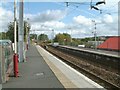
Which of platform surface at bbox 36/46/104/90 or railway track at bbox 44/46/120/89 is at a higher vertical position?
platform surface at bbox 36/46/104/90

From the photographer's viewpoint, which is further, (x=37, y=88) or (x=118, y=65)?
(x=118, y=65)

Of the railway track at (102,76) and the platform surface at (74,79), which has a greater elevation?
the platform surface at (74,79)

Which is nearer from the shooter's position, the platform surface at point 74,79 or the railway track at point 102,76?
the platform surface at point 74,79

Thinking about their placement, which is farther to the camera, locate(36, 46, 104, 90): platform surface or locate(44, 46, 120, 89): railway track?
locate(44, 46, 120, 89): railway track

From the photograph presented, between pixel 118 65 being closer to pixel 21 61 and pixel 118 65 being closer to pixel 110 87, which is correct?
pixel 21 61

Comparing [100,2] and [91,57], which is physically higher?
[100,2]

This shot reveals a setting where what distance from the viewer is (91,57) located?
37.2m

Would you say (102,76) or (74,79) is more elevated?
(74,79)

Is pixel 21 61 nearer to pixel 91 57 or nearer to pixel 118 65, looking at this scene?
pixel 118 65

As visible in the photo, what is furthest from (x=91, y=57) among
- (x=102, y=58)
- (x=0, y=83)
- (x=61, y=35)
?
(x=61, y=35)

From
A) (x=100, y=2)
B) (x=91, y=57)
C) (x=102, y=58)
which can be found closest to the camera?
(x=100, y=2)

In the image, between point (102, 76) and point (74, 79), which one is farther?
point (102, 76)

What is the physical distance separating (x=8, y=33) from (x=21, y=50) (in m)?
41.4

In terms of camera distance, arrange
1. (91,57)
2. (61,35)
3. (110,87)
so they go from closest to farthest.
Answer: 1. (110,87)
2. (91,57)
3. (61,35)
